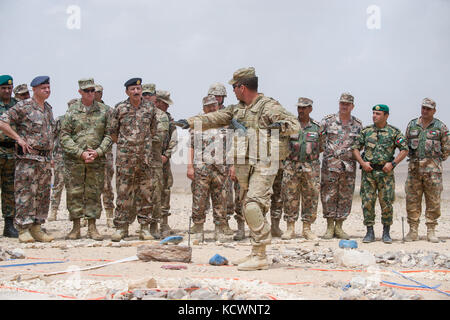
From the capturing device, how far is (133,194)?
8203 millimetres

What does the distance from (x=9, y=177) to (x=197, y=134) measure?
11.1 ft

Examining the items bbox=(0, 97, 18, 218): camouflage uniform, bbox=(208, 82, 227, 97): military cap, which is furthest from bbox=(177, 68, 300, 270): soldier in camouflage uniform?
bbox=(0, 97, 18, 218): camouflage uniform

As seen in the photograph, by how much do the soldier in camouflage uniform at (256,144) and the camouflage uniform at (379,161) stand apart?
10.5ft

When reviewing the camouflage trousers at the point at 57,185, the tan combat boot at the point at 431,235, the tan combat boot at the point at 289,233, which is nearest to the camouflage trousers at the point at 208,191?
the tan combat boot at the point at 289,233

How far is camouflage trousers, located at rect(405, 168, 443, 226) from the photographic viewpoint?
8836mm

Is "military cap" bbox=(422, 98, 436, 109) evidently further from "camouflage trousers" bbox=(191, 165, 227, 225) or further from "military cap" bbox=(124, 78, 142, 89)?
"military cap" bbox=(124, 78, 142, 89)

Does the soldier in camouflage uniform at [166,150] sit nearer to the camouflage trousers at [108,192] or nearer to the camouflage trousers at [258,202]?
the camouflage trousers at [108,192]

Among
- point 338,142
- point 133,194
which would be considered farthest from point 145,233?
point 338,142

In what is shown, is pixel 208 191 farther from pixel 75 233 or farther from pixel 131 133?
pixel 75 233

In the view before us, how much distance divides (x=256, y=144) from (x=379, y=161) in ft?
11.6

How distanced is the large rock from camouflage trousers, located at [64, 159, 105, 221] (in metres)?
2.39

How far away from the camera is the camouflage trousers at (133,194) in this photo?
8.10m

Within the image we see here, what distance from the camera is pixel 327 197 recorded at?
909 cm
